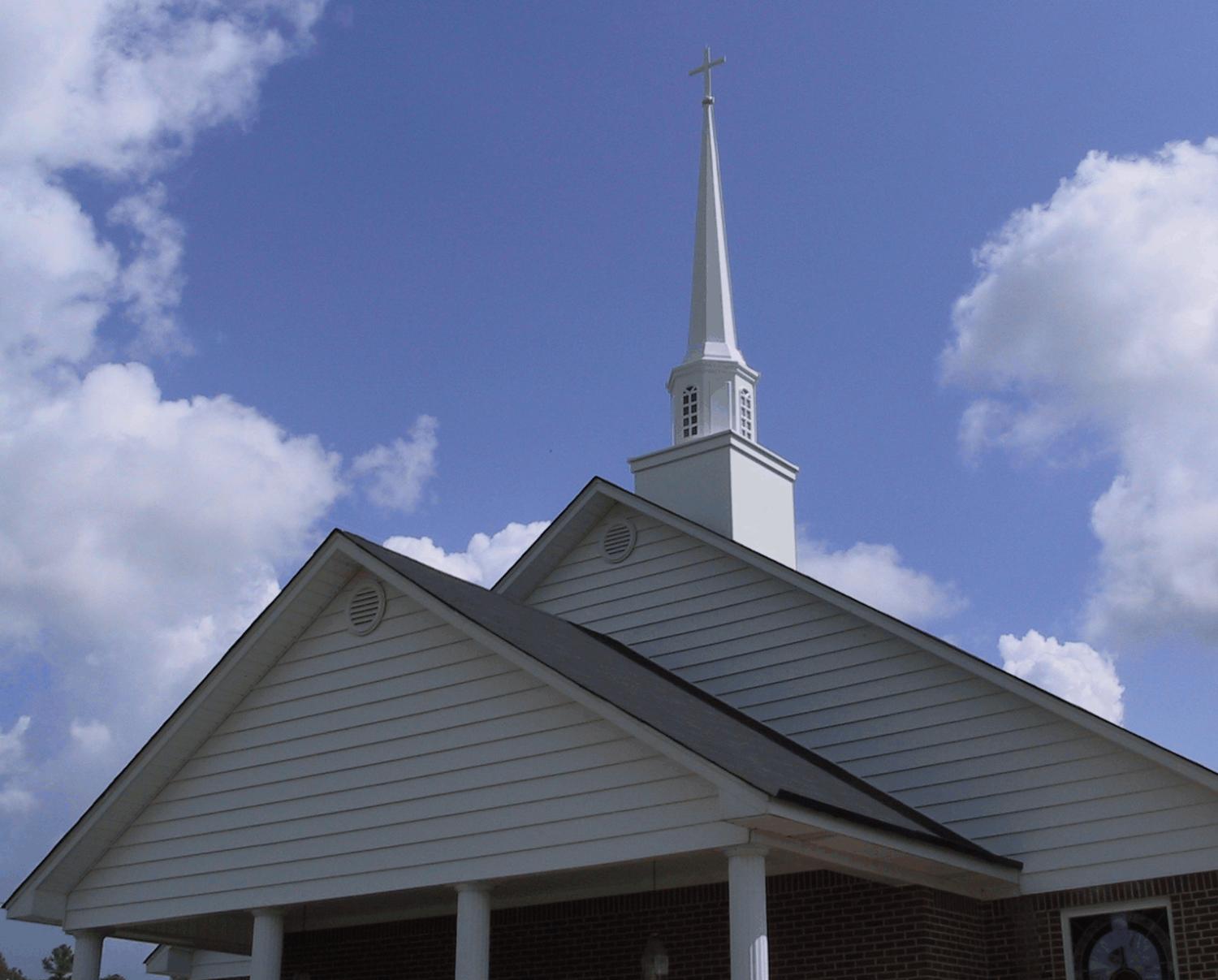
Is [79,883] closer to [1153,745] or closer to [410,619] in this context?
[410,619]

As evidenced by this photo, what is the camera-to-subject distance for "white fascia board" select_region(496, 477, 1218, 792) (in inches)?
532

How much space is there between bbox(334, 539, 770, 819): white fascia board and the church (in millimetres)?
30

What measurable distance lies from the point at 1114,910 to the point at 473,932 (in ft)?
19.6

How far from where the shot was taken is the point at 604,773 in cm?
1212

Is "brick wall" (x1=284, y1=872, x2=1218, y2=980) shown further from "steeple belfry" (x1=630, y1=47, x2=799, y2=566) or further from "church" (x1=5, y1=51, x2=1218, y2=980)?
"steeple belfry" (x1=630, y1=47, x2=799, y2=566)

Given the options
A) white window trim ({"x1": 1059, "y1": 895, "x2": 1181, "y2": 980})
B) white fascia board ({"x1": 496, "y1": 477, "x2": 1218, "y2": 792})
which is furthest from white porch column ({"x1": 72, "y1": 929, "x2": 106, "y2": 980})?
white window trim ({"x1": 1059, "y1": 895, "x2": 1181, "y2": 980})

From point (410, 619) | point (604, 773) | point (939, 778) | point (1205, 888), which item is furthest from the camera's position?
point (939, 778)

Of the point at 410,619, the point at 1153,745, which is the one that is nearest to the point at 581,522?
the point at 410,619

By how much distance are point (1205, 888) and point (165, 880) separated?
9900 mm

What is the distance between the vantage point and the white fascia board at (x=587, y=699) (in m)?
10.9

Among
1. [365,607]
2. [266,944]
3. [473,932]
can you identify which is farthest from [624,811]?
[266,944]

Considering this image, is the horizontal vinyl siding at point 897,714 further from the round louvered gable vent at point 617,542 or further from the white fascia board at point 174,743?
the white fascia board at point 174,743

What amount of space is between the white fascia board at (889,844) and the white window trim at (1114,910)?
0.56 m

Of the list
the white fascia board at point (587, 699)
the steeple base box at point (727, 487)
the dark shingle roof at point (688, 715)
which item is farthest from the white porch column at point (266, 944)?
the steeple base box at point (727, 487)
